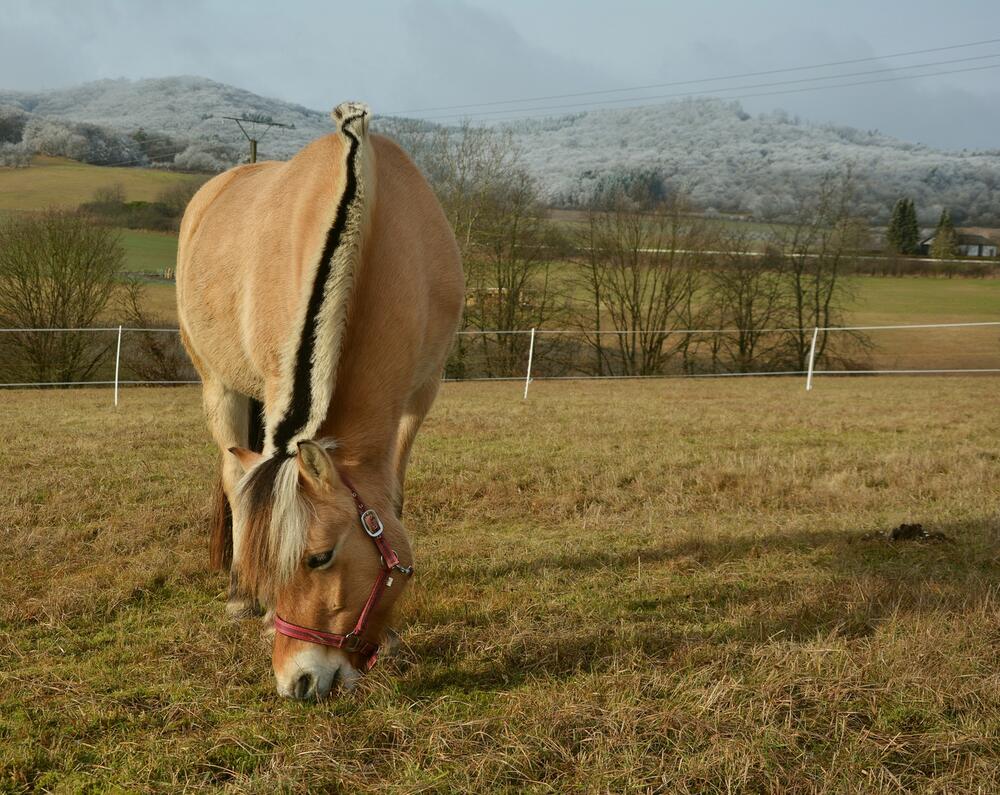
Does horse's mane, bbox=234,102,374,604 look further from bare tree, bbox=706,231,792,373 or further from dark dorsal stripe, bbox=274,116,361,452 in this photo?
bare tree, bbox=706,231,792,373

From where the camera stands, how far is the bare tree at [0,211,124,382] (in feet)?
76.9

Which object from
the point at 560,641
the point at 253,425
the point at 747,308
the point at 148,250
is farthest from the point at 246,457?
the point at 148,250

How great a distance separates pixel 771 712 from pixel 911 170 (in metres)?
110

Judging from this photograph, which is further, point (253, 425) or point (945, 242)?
point (945, 242)

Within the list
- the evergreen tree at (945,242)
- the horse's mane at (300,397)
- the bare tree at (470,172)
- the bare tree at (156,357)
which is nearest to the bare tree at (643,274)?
the bare tree at (470,172)

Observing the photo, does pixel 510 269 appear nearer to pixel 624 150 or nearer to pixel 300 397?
pixel 300 397

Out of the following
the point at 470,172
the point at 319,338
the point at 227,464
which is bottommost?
the point at 227,464

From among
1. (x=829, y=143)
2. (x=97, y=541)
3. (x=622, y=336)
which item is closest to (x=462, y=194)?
(x=622, y=336)

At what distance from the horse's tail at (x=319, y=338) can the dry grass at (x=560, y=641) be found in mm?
1134

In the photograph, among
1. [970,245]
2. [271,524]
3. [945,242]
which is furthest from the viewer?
[970,245]

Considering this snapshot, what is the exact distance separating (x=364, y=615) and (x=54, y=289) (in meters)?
25.8

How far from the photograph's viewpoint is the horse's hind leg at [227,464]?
157 inches

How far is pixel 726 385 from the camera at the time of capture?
21312 millimetres

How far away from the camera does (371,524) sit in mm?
2867
